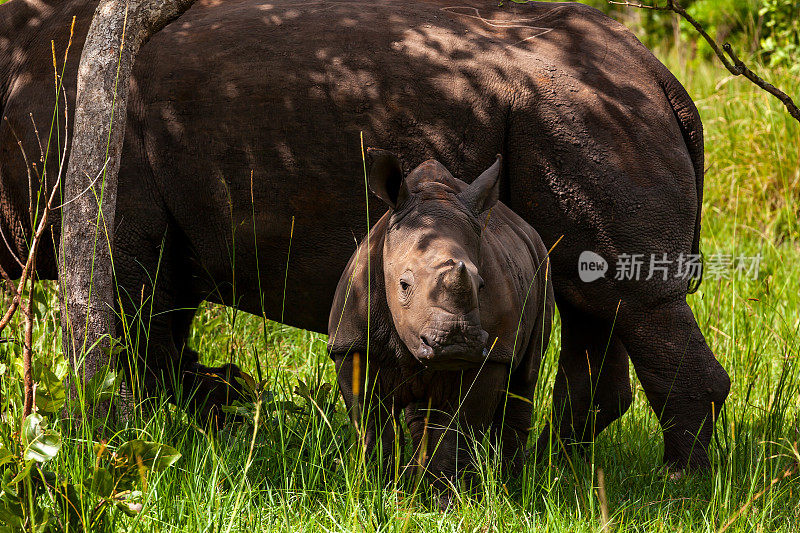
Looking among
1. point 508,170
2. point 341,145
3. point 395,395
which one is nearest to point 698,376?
point 508,170

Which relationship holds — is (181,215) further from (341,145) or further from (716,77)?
(716,77)

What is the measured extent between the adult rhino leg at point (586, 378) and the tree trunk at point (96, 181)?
2198 mm

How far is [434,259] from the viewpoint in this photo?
9.50 feet

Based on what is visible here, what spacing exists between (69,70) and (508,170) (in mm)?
2061

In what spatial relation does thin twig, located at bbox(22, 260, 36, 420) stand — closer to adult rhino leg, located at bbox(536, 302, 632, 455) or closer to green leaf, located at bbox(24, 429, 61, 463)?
green leaf, located at bbox(24, 429, 61, 463)

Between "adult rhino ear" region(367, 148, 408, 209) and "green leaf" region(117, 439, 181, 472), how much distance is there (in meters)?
1.06

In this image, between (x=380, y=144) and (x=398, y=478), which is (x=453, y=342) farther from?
(x=380, y=144)

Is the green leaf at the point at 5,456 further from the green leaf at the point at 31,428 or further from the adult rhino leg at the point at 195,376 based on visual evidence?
the adult rhino leg at the point at 195,376

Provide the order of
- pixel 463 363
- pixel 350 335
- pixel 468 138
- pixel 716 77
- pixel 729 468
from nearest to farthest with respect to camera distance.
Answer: pixel 463 363 → pixel 350 335 → pixel 729 468 → pixel 468 138 → pixel 716 77

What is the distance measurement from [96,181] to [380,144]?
1220mm

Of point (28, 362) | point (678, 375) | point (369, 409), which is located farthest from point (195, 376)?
point (678, 375)

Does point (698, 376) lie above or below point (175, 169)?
below

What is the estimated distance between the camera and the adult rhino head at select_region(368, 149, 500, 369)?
2.81m

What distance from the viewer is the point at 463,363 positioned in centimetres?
292
